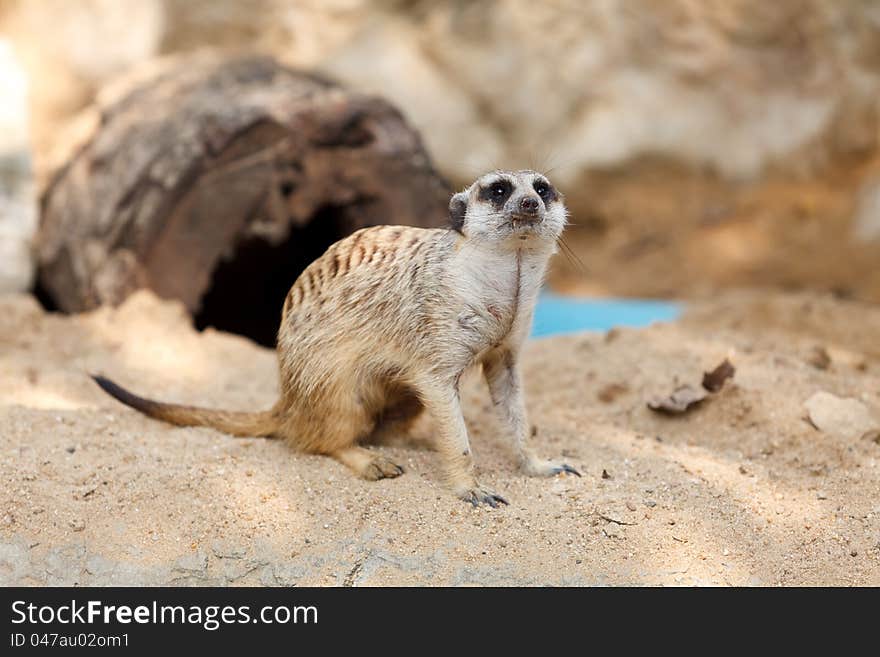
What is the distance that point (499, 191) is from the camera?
2398 mm

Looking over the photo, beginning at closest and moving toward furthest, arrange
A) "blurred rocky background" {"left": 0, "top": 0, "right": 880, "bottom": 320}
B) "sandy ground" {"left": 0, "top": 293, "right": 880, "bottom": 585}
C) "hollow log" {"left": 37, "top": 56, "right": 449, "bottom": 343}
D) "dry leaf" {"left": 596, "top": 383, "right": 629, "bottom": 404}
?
1. "sandy ground" {"left": 0, "top": 293, "right": 880, "bottom": 585}
2. "dry leaf" {"left": 596, "top": 383, "right": 629, "bottom": 404}
3. "hollow log" {"left": 37, "top": 56, "right": 449, "bottom": 343}
4. "blurred rocky background" {"left": 0, "top": 0, "right": 880, "bottom": 320}

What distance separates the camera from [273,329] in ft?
15.5

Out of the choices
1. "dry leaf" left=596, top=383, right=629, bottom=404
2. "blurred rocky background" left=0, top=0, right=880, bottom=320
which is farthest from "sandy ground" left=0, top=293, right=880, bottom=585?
"blurred rocky background" left=0, top=0, right=880, bottom=320

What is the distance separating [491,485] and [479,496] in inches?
5.1

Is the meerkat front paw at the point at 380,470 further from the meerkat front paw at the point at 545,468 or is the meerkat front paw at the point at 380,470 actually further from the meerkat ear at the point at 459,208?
the meerkat ear at the point at 459,208

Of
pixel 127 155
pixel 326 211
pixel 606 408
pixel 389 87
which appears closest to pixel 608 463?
pixel 606 408

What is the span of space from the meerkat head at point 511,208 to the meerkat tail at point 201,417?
2.64 feet

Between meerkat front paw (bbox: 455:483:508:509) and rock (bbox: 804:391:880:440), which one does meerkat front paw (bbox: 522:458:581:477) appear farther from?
rock (bbox: 804:391:880:440)

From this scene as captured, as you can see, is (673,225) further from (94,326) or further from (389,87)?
(94,326)

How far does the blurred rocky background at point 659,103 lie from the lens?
19.8 ft

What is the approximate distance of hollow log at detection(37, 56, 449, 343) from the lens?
380cm

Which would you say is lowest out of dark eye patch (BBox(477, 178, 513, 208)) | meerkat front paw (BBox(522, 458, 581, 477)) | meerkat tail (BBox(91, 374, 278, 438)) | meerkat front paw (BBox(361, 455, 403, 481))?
meerkat tail (BBox(91, 374, 278, 438))

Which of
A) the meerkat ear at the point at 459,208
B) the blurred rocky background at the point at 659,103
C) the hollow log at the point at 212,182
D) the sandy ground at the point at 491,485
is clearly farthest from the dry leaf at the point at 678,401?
the blurred rocky background at the point at 659,103

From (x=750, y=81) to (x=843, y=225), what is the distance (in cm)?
105
